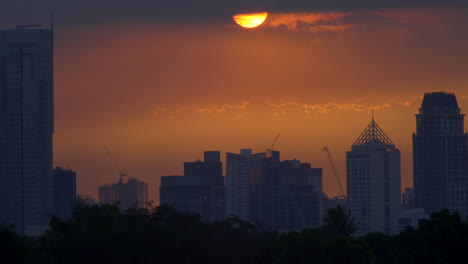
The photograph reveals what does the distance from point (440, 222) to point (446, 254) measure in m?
6.30

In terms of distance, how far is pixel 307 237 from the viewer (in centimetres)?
9919

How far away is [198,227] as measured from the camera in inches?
3344

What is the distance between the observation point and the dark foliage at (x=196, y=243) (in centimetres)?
7931

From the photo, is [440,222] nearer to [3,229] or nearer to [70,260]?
[70,260]

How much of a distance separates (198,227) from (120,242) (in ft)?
21.9

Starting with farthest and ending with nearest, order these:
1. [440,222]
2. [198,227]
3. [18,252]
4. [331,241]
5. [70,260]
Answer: [440,222] < [331,241] < [198,227] < [70,260] < [18,252]

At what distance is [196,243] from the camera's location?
82.1 m

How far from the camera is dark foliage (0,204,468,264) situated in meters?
79.3

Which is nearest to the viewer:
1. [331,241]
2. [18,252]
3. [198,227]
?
[18,252]

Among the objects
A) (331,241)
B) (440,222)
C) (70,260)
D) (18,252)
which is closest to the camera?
(18,252)

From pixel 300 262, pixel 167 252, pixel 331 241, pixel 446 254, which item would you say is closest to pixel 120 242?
Answer: pixel 167 252

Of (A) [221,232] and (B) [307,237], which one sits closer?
(A) [221,232]

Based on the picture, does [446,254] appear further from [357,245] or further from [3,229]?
[3,229]

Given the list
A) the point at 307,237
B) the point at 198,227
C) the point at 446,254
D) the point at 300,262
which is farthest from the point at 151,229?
the point at 446,254
